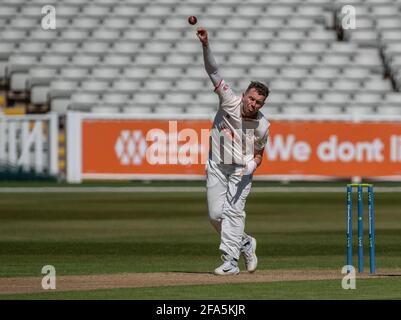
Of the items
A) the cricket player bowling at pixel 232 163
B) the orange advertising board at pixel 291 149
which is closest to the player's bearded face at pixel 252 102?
the cricket player bowling at pixel 232 163

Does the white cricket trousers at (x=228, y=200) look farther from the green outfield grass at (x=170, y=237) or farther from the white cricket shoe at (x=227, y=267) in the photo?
the green outfield grass at (x=170, y=237)

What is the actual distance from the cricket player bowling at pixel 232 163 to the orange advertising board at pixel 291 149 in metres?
19.2

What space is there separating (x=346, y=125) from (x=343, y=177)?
1252 mm

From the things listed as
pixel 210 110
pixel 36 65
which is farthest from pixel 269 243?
pixel 36 65

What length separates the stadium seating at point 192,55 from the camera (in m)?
38.2

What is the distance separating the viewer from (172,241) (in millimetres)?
19484

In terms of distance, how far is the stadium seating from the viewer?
3819 centimetres

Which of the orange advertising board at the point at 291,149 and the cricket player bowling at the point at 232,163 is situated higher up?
the orange advertising board at the point at 291,149
